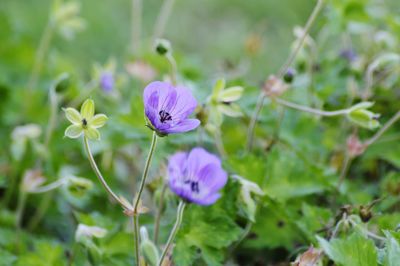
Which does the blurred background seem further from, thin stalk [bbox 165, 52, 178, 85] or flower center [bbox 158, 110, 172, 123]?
flower center [bbox 158, 110, 172, 123]

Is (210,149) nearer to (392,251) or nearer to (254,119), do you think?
(254,119)

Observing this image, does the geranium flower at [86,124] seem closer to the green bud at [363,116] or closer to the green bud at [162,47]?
the green bud at [162,47]

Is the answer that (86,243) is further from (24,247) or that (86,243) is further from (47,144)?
(47,144)

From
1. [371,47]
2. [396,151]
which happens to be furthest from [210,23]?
[396,151]

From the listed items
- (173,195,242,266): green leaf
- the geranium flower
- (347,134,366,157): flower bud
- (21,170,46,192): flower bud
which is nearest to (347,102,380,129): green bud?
(347,134,366,157): flower bud

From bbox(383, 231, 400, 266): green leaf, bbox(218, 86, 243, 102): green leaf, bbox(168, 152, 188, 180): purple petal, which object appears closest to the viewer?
bbox(383, 231, 400, 266): green leaf

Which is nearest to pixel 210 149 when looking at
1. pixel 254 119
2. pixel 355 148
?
pixel 254 119

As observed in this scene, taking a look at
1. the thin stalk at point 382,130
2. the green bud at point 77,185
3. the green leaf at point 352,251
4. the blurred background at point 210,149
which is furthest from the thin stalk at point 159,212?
the thin stalk at point 382,130
